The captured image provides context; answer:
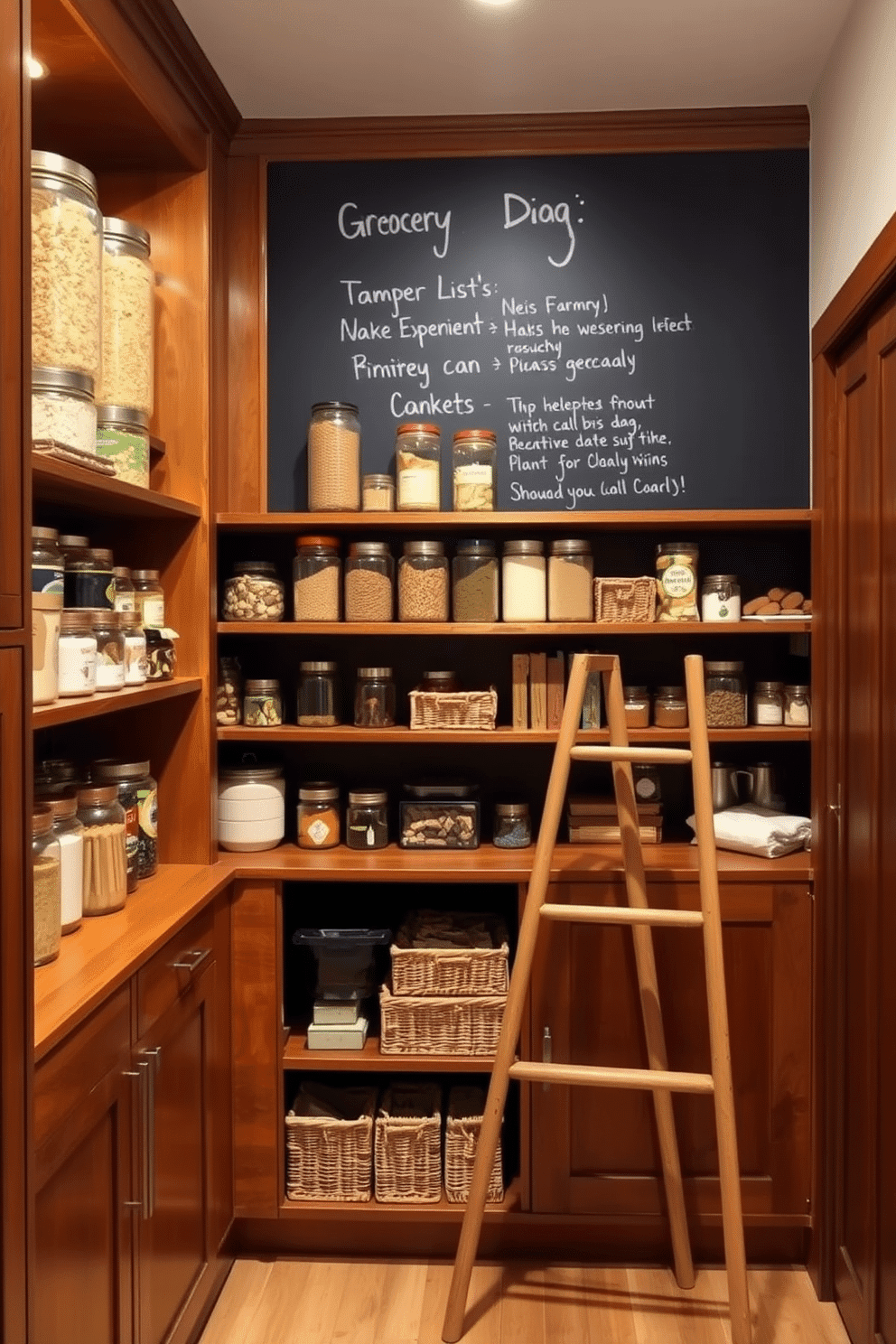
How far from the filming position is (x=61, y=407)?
1.72 m

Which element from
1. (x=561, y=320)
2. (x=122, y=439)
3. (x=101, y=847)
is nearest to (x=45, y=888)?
(x=101, y=847)

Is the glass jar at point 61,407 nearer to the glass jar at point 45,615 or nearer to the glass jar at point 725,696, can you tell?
the glass jar at point 45,615

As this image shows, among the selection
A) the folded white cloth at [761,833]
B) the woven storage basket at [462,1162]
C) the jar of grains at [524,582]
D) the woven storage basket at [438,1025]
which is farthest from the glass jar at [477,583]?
the woven storage basket at [462,1162]

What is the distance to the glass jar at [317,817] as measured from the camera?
2.60 m

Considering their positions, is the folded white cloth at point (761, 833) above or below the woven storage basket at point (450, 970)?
above

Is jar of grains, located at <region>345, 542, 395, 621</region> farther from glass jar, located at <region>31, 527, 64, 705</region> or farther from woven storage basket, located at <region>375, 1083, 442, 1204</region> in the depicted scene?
woven storage basket, located at <region>375, 1083, 442, 1204</region>

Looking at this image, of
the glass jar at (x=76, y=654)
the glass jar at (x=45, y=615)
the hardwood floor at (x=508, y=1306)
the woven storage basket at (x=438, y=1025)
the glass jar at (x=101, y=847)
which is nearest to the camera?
the glass jar at (x=45, y=615)

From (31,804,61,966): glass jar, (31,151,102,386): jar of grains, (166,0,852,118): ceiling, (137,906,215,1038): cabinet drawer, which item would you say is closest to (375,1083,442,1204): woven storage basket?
(137,906,215,1038): cabinet drawer

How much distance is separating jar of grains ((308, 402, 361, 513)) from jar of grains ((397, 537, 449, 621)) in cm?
18

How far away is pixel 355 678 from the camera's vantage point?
275 centimetres

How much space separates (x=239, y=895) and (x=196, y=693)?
0.44 m

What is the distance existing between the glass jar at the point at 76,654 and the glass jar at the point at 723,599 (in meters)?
1.37

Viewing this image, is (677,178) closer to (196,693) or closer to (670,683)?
(670,683)

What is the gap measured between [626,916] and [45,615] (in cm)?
115
